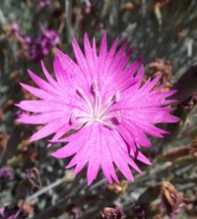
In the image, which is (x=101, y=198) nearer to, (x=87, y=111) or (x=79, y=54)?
(x=87, y=111)

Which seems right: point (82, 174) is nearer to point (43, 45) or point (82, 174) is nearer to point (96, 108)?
point (96, 108)

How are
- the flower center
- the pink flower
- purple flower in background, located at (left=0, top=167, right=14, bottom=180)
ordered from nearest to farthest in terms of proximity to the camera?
the pink flower
the flower center
purple flower in background, located at (left=0, top=167, right=14, bottom=180)

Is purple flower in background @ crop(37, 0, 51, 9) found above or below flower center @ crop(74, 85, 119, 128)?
above

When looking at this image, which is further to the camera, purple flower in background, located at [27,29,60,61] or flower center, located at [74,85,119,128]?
purple flower in background, located at [27,29,60,61]

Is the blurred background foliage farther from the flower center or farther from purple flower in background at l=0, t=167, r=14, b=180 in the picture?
the flower center

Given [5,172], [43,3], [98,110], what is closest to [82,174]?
[98,110]

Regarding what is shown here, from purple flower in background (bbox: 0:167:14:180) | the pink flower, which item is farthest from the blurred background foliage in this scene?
the pink flower

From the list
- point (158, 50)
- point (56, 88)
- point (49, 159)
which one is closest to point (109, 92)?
point (56, 88)
